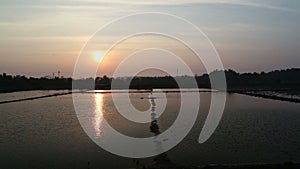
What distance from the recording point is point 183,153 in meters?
9.82

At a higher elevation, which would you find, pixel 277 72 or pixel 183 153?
pixel 277 72

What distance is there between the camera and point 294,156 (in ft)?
30.7

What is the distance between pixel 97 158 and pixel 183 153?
2196mm

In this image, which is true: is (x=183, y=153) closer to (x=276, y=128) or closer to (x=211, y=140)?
(x=211, y=140)

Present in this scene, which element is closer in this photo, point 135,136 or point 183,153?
point 183,153

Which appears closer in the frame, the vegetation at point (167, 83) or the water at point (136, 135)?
the water at point (136, 135)

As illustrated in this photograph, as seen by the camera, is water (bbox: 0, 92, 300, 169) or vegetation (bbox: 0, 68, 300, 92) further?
vegetation (bbox: 0, 68, 300, 92)

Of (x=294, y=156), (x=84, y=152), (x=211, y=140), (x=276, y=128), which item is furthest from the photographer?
(x=276, y=128)

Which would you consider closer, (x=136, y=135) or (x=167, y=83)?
(x=136, y=135)

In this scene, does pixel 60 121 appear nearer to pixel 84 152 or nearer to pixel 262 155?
pixel 84 152

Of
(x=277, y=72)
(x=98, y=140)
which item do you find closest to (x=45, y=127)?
(x=98, y=140)

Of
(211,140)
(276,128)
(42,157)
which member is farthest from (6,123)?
(276,128)

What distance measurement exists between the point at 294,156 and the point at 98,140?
5873 millimetres

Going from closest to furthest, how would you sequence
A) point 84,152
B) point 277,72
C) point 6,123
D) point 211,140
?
point 84,152 < point 211,140 < point 6,123 < point 277,72
